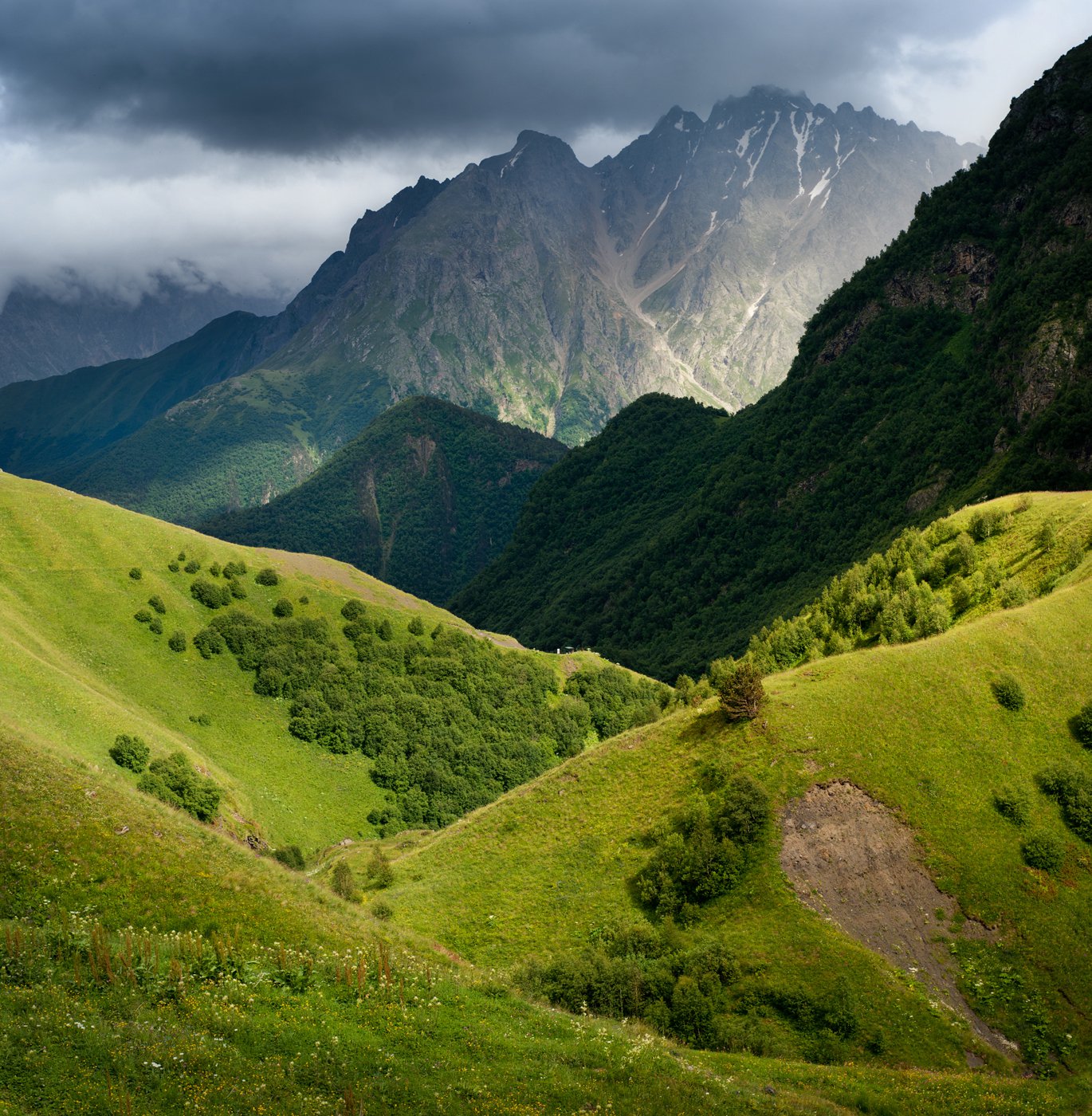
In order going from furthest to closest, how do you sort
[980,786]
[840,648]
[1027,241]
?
[1027,241] → [840,648] → [980,786]

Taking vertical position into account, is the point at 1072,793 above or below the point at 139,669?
below

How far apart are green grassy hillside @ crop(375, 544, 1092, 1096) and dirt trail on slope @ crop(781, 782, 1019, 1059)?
68cm

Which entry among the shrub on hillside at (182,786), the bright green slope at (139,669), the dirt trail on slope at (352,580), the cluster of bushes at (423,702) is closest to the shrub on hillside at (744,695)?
the cluster of bushes at (423,702)

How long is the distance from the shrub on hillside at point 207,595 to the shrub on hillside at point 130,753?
48.1 metres

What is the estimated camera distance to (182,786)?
8875 cm

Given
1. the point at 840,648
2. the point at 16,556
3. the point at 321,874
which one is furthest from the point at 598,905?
the point at 16,556

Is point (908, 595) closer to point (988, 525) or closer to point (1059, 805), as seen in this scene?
point (988, 525)

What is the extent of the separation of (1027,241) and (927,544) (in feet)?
463

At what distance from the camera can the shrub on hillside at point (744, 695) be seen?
62.3 metres

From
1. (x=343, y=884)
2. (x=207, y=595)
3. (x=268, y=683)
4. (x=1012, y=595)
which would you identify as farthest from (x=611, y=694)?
(x=343, y=884)

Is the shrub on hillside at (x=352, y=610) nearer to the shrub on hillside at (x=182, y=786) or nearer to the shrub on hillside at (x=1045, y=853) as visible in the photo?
the shrub on hillside at (x=182, y=786)

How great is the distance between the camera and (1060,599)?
66688 millimetres

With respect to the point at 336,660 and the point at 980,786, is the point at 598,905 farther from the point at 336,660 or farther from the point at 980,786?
the point at 336,660

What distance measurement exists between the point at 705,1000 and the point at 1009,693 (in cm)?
3167
